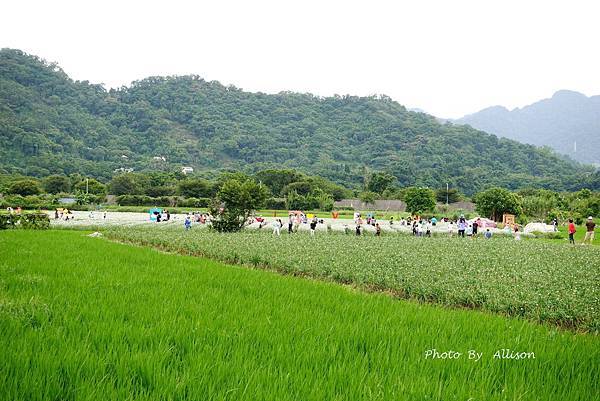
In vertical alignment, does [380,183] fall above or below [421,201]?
above

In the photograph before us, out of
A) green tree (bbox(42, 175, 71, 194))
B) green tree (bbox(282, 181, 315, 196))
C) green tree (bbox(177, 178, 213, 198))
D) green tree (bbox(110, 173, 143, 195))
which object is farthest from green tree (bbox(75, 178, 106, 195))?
green tree (bbox(282, 181, 315, 196))

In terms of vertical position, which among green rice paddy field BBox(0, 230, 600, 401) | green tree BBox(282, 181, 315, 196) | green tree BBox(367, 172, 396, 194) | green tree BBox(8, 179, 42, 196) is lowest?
green rice paddy field BBox(0, 230, 600, 401)

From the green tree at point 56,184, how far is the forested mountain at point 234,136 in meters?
19.0

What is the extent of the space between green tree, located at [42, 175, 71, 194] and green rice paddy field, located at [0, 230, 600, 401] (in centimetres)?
7920

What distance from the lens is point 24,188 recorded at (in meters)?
65.2

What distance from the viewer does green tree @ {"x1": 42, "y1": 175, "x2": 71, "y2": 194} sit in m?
75.8

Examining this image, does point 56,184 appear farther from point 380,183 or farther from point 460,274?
point 460,274

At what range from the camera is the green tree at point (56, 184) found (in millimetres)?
75812

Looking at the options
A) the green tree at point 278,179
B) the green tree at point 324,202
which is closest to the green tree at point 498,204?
the green tree at point 324,202

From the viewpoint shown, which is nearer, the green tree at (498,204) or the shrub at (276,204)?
the green tree at (498,204)

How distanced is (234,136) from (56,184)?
254 feet

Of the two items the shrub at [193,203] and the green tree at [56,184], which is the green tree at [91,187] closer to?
the green tree at [56,184]

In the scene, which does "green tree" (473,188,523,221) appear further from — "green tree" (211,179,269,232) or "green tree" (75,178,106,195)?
"green tree" (75,178,106,195)

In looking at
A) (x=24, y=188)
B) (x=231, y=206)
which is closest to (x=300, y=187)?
(x=24, y=188)
